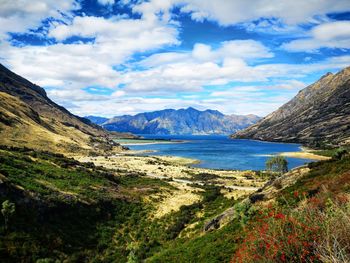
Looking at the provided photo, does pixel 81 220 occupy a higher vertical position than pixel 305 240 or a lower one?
lower

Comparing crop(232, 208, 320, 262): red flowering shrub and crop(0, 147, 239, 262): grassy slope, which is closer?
crop(232, 208, 320, 262): red flowering shrub

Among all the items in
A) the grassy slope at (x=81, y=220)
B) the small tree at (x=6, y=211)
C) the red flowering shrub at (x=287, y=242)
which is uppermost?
the red flowering shrub at (x=287, y=242)

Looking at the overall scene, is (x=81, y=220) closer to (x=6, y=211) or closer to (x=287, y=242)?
(x=6, y=211)

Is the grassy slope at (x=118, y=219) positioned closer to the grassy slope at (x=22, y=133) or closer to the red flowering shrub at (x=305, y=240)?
the red flowering shrub at (x=305, y=240)

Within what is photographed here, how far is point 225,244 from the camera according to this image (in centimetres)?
2467

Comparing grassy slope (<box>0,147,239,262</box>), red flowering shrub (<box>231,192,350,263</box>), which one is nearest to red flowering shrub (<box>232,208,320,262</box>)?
red flowering shrub (<box>231,192,350,263</box>)

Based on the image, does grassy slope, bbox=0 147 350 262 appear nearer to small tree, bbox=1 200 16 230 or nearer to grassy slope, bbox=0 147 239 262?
grassy slope, bbox=0 147 239 262

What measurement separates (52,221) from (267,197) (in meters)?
29.4

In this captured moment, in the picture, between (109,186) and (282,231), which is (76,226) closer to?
(109,186)

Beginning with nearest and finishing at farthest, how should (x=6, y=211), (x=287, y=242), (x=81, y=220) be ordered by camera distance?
(x=287, y=242) → (x=6, y=211) → (x=81, y=220)

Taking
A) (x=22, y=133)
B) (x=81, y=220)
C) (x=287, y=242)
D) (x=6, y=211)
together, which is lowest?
(x=81, y=220)

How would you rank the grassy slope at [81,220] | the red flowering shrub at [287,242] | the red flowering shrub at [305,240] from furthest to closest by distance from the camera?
the grassy slope at [81,220], the red flowering shrub at [287,242], the red flowering shrub at [305,240]

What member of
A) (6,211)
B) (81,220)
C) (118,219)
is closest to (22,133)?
(118,219)

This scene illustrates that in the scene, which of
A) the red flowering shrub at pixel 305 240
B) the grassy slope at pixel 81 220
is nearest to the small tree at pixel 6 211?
the grassy slope at pixel 81 220
